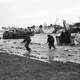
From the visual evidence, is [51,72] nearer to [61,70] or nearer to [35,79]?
[61,70]

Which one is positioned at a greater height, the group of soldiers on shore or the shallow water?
the group of soldiers on shore

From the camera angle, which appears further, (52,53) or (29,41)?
(29,41)

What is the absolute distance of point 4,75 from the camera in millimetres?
10062

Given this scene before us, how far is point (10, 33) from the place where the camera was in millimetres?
46469

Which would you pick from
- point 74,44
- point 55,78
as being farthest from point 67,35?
point 55,78

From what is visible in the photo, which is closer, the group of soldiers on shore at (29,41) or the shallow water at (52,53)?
the shallow water at (52,53)

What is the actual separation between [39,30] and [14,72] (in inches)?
2192

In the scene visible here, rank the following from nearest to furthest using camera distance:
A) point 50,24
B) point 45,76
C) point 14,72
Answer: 1. point 45,76
2. point 14,72
3. point 50,24

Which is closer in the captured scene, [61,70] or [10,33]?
[61,70]

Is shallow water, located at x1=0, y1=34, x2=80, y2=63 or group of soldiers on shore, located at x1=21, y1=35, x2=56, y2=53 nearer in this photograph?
shallow water, located at x1=0, y1=34, x2=80, y2=63

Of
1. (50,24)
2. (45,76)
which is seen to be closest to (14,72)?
(45,76)

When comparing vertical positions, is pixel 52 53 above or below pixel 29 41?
below

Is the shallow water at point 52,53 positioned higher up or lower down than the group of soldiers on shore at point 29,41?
lower down

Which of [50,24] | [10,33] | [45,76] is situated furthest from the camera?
[50,24]
